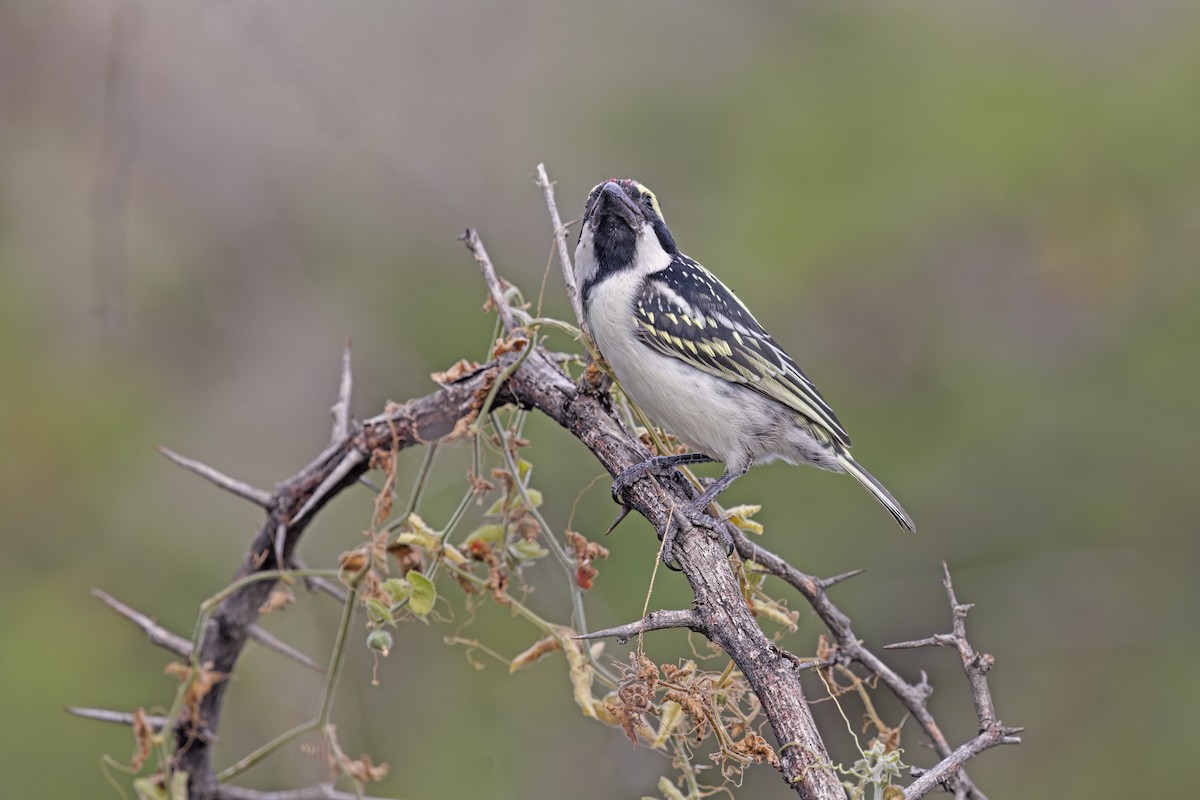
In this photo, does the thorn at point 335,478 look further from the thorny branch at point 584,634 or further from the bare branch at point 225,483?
the bare branch at point 225,483

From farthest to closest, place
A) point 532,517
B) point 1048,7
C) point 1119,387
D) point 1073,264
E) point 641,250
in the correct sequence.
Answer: point 1048,7 < point 1073,264 < point 1119,387 < point 641,250 < point 532,517

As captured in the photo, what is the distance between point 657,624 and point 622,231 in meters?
2.06

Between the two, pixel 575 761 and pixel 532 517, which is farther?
pixel 575 761

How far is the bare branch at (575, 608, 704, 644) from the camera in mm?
2365

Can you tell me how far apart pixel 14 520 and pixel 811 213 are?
4721 millimetres

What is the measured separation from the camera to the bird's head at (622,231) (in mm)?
4090

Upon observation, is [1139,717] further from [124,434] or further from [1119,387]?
[124,434]

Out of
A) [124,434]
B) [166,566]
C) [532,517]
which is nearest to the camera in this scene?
[532,517]

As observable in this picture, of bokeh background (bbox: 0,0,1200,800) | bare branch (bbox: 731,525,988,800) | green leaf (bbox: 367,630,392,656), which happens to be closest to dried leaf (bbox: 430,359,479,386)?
green leaf (bbox: 367,630,392,656)

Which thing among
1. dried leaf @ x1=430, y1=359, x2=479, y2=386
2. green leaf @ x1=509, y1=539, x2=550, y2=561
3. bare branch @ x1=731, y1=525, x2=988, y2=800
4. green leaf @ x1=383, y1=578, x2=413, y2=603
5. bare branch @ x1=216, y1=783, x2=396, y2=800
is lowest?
bare branch @ x1=216, y1=783, x2=396, y2=800

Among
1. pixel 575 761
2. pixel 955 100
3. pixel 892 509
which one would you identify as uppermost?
pixel 955 100

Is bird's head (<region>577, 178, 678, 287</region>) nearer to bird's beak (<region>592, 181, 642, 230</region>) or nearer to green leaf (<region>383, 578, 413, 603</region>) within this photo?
bird's beak (<region>592, 181, 642, 230</region>)

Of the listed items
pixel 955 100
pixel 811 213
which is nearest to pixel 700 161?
pixel 811 213

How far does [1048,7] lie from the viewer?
8445 millimetres
